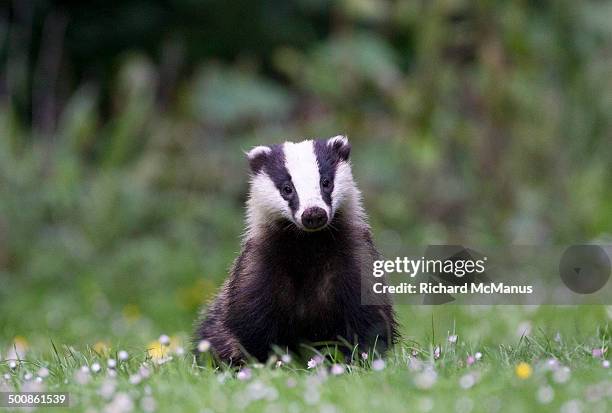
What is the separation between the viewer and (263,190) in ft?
16.9

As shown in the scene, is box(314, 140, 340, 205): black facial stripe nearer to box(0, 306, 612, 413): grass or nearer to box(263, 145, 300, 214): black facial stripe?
box(263, 145, 300, 214): black facial stripe

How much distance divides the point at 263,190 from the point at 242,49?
751 centimetres

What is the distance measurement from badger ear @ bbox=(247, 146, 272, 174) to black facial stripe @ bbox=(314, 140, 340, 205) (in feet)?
0.85

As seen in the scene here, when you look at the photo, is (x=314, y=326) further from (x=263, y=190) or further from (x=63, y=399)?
(x=63, y=399)

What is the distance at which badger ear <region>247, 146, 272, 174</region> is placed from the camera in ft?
17.2

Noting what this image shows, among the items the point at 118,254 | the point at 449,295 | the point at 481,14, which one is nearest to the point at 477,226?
the point at 481,14

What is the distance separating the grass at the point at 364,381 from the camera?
3.63 meters

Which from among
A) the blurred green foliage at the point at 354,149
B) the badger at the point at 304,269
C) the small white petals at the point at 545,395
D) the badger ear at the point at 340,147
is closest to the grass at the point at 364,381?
the small white petals at the point at 545,395

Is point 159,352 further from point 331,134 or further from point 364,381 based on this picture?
point 331,134

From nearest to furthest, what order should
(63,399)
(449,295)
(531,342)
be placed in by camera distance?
(63,399)
(531,342)
(449,295)

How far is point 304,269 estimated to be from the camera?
481 centimetres

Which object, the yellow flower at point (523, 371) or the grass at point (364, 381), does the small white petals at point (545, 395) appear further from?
the yellow flower at point (523, 371)

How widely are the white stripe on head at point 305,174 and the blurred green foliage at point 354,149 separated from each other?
3.72 metres

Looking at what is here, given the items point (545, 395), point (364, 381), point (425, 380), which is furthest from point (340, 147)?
point (545, 395)
